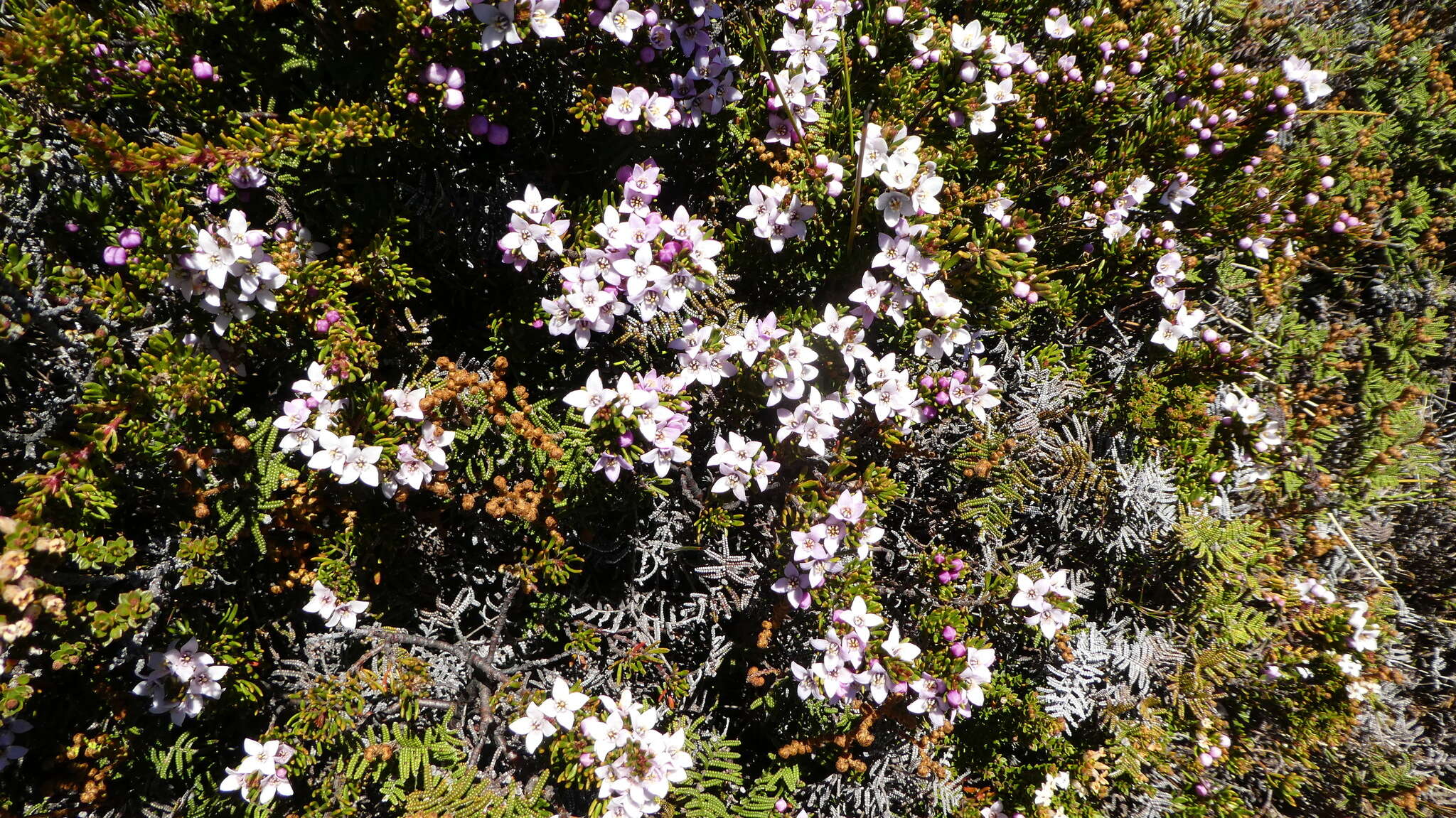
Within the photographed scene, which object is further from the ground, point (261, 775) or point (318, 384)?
point (318, 384)

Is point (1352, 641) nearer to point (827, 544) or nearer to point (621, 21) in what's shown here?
point (827, 544)

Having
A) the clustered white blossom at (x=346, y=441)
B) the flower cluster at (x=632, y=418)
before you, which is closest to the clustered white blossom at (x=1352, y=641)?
the flower cluster at (x=632, y=418)

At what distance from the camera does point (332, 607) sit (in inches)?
121

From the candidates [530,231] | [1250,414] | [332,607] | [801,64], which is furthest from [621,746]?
[1250,414]

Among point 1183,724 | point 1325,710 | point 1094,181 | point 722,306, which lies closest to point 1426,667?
point 1325,710

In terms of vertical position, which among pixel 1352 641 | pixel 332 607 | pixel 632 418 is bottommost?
pixel 332 607

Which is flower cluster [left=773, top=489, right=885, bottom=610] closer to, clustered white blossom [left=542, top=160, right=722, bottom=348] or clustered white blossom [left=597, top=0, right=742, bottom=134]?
clustered white blossom [left=542, top=160, right=722, bottom=348]

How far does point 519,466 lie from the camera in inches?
132

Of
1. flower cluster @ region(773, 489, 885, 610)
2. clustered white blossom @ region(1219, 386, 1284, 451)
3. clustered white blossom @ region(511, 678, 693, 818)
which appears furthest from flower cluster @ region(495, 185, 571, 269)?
clustered white blossom @ region(1219, 386, 1284, 451)

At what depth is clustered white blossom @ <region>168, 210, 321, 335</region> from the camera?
2689 millimetres

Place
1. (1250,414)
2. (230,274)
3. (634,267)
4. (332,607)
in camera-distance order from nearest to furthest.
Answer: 1. (230,274)
2. (634,267)
3. (332,607)
4. (1250,414)

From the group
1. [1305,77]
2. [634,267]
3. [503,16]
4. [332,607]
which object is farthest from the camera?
[1305,77]

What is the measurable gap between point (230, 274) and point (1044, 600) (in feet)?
12.4

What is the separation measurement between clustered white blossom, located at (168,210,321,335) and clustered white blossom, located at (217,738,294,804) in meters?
1.79
